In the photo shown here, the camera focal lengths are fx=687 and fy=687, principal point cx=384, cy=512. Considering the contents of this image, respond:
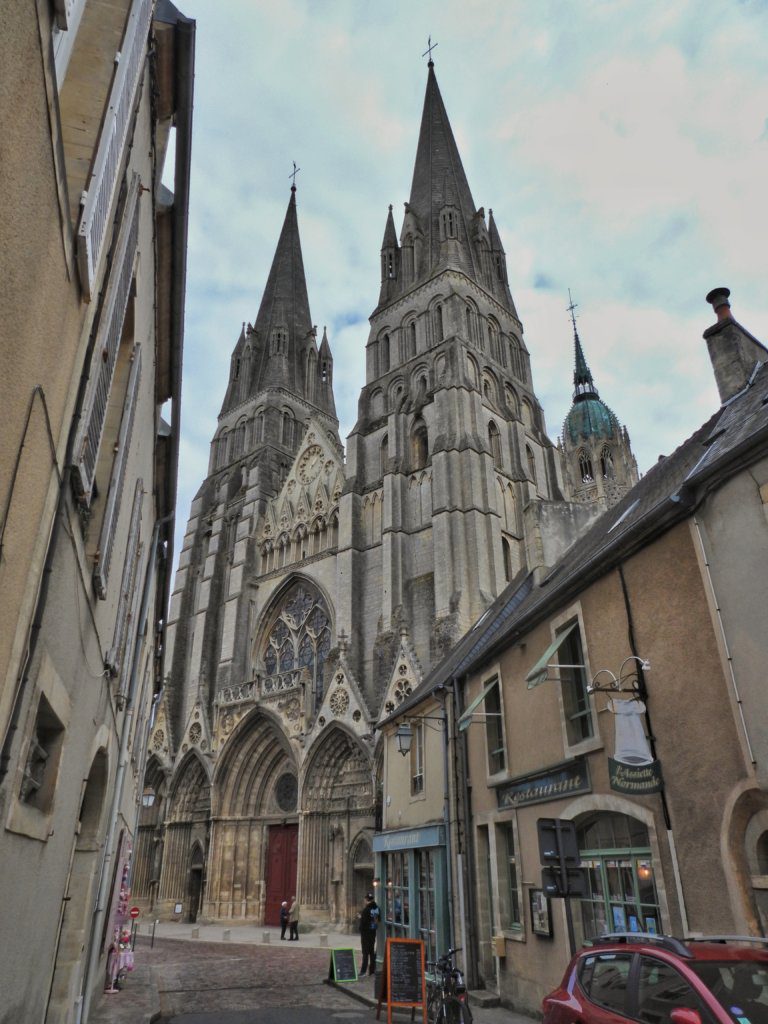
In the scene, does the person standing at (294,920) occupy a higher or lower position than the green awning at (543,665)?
lower

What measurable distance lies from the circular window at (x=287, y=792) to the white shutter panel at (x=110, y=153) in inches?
1003

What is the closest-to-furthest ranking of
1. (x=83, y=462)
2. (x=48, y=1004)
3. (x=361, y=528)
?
(x=83, y=462)
(x=48, y=1004)
(x=361, y=528)

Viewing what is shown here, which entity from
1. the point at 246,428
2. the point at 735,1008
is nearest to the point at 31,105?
the point at 735,1008

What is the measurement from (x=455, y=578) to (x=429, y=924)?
515 inches

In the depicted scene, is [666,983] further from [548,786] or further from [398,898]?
[398,898]

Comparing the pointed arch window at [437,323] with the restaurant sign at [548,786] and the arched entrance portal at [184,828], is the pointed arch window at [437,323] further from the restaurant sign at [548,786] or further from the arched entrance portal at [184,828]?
the restaurant sign at [548,786]

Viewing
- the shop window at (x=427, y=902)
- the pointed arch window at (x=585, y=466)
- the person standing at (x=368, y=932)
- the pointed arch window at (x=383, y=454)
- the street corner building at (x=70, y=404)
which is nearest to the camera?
the street corner building at (x=70, y=404)

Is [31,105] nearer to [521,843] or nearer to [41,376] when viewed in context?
[41,376]

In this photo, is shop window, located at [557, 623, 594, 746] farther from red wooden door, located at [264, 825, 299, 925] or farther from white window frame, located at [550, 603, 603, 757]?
red wooden door, located at [264, 825, 299, 925]

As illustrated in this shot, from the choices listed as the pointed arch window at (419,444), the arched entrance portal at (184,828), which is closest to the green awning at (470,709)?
the pointed arch window at (419,444)

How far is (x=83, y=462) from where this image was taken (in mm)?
4570

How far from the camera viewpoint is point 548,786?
9.24 meters

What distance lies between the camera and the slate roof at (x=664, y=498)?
22.9 ft

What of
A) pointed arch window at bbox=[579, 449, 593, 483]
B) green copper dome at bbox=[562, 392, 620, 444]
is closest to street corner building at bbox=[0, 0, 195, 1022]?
pointed arch window at bbox=[579, 449, 593, 483]
